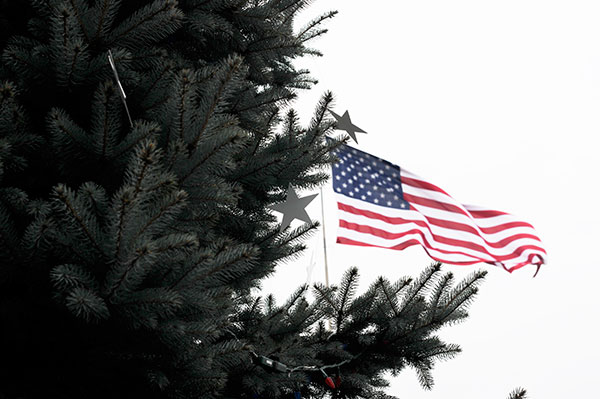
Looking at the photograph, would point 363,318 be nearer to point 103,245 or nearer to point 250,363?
point 250,363

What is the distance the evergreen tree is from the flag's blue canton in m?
2.76

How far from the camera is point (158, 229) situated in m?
1.99

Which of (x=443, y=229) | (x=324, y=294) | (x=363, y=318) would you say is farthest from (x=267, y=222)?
(x=443, y=229)

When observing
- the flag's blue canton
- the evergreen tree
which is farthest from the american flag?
the evergreen tree

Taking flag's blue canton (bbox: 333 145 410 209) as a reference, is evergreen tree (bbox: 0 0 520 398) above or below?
below

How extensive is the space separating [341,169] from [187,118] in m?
4.07

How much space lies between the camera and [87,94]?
2510 mm

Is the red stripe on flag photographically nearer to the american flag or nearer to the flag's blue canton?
the american flag

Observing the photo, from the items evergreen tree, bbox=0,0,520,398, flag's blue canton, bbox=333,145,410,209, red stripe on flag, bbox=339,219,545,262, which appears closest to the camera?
evergreen tree, bbox=0,0,520,398

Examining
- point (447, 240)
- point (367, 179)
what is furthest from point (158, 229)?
point (447, 240)

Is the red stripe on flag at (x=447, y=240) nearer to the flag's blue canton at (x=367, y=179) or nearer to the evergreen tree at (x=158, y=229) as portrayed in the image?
the flag's blue canton at (x=367, y=179)

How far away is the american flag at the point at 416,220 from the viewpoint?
20.0ft

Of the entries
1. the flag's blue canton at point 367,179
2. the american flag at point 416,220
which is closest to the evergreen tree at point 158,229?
the american flag at point 416,220

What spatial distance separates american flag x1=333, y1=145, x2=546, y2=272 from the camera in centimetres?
610
